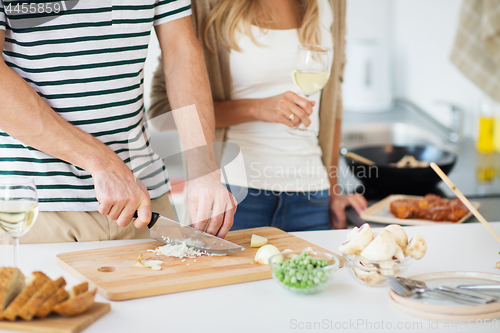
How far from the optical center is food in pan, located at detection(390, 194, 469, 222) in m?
1.62

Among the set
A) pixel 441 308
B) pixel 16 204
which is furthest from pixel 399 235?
pixel 16 204

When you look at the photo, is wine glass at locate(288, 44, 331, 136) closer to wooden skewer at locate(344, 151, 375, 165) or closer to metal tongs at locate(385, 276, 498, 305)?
wooden skewer at locate(344, 151, 375, 165)

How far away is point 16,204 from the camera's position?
0.83m

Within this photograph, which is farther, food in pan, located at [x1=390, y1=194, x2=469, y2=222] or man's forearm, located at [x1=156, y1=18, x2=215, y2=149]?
food in pan, located at [x1=390, y1=194, x2=469, y2=222]

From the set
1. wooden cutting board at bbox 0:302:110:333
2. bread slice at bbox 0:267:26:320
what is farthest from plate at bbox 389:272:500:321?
bread slice at bbox 0:267:26:320

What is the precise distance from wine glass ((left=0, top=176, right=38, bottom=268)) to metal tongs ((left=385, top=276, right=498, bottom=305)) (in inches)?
23.7

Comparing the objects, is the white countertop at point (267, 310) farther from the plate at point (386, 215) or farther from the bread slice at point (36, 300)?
the plate at point (386, 215)

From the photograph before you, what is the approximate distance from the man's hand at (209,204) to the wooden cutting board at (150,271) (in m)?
0.08

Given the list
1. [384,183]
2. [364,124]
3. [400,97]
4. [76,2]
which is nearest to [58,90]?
[76,2]

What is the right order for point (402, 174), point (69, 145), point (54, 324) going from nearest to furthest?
point (54, 324) → point (69, 145) → point (402, 174)

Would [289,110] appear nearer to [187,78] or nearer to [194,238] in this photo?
[187,78]

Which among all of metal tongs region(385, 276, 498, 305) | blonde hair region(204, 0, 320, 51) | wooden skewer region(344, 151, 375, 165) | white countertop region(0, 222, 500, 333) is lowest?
white countertop region(0, 222, 500, 333)

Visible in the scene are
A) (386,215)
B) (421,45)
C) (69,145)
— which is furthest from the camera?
(421,45)

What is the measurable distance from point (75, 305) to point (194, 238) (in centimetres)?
36
